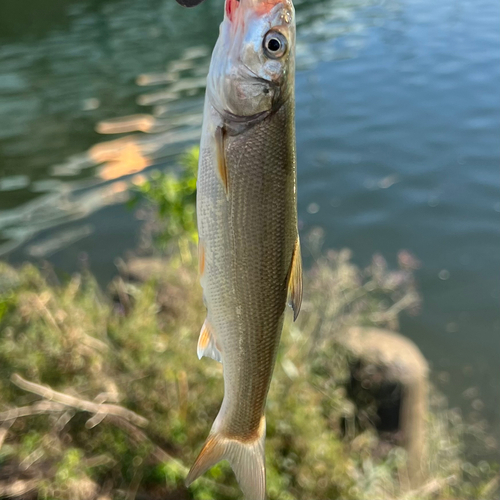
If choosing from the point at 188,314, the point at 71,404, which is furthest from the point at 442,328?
the point at 71,404

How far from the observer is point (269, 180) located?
5.56 feet

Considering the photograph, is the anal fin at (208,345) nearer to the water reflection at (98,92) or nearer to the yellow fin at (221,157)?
the yellow fin at (221,157)

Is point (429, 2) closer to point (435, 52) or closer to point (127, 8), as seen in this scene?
point (435, 52)

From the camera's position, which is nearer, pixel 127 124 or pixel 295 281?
pixel 295 281

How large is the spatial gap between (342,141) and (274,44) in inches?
293

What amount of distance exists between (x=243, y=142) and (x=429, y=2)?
17264 millimetres

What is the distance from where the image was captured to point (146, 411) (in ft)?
10.5

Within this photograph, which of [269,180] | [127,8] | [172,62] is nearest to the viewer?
[269,180]

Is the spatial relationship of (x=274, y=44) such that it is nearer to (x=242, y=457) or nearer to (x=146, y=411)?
(x=242, y=457)

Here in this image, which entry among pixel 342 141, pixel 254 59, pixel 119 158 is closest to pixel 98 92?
pixel 119 158

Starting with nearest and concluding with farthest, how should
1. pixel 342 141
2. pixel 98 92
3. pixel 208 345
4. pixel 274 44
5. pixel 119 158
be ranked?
pixel 274 44 → pixel 208 345 → pixel 342 141 → pixel 119 158 → pixel 98 92

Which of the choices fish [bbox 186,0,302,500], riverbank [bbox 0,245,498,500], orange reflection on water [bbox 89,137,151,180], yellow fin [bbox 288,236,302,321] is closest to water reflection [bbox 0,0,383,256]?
orange reflection on water [bbox 89,137,151,180]

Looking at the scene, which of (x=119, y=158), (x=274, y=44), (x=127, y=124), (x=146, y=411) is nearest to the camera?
(x=274, y=44)

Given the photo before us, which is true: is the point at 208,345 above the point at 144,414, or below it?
above
